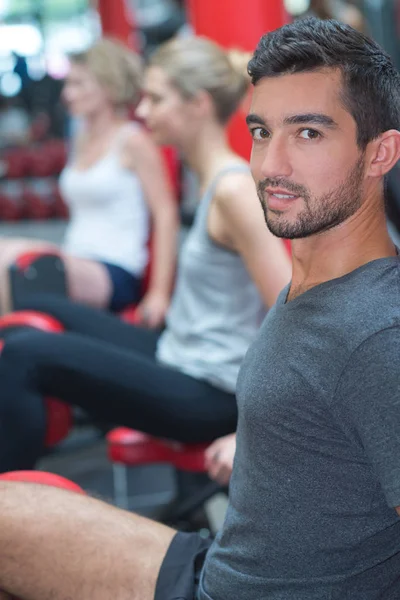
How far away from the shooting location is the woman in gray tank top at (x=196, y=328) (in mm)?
1552

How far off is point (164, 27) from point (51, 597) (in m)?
6.96

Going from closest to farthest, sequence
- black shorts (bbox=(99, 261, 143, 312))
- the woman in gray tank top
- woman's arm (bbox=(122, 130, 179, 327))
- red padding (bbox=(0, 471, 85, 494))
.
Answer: red padding (bbox=(0, 471, 85, 494)), the woman in gray tank top, woman's arm (bbox=(122, 130, 179, 327)), black shorts (bbox=(99, 261, 143, 312))

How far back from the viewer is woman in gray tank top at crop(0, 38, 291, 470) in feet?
5.09

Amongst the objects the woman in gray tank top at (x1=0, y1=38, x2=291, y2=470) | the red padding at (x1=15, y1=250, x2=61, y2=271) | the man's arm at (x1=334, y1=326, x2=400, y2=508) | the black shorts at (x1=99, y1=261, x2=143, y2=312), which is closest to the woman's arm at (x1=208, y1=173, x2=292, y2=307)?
the woman in gray tank top at (x1=0, y1=38, x2=291, y2=470)

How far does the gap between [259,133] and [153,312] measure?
1418 millimetres

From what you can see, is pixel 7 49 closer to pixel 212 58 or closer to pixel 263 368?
pixel 212 58

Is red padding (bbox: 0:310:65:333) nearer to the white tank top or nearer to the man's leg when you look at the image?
the white tank top

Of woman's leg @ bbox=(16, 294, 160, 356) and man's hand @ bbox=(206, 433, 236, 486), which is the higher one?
man's hand @ bbox=(206, 433, 236, 486)

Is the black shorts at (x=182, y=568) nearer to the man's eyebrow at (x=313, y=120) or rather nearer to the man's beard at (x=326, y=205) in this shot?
the man's beard at (x=326, y=205)

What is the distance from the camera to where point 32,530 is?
1.06 m

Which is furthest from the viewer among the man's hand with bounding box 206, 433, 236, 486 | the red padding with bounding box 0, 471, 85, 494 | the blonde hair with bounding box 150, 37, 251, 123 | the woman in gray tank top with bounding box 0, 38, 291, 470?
the blonde hair with bounding box 150, 37, 251, 123

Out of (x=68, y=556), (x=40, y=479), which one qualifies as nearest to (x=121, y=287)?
(x=40, y=479)

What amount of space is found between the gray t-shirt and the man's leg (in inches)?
4.7

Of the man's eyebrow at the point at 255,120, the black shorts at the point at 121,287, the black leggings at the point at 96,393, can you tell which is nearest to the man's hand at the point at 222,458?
the black leggings at the point at 96,393
